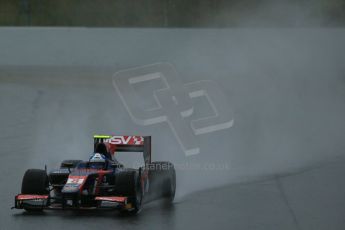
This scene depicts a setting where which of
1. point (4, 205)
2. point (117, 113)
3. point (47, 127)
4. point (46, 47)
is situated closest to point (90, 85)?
point (46, 47)

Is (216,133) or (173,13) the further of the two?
(173,13)

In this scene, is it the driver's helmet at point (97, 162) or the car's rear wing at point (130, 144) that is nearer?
the driver's helmet at point (97, 162)

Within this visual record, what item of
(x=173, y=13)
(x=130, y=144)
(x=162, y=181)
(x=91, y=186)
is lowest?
(x=162, y=181)

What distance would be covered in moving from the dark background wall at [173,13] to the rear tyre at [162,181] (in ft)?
44.4

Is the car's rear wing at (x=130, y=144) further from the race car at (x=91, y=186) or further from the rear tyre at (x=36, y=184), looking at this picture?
the rear tyre at (x=36, y=184)

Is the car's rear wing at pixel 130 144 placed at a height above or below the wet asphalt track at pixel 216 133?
above

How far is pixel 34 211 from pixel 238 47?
593 inches

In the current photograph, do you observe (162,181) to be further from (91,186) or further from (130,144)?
(91,186)

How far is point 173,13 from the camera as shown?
26.4 m

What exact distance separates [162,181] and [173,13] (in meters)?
15.4

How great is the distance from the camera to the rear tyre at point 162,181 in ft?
37.8

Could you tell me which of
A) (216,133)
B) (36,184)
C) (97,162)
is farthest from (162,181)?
(216,133)

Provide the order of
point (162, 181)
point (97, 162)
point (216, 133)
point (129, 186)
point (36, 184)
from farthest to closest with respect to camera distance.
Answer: point (216, 133) → point (162, 181) → point (97, 162) → point (36, 184) → point (129, 186)

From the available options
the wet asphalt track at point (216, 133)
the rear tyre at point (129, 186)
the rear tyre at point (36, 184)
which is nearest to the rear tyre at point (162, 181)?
the wet asphalt track at point (216, 133)
